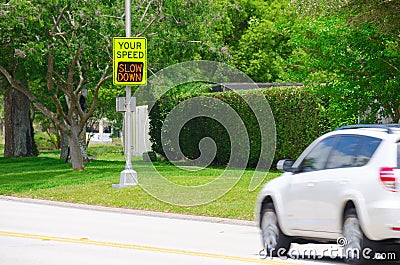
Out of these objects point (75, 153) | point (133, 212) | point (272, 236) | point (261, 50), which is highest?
point (261, 50)

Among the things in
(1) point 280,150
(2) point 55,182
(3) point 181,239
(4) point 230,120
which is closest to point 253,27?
(4) point 230,120

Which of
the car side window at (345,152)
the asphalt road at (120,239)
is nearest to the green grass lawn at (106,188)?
the asphalt road at (120,239)

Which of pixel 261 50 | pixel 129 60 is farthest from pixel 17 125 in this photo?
pixel 129 60

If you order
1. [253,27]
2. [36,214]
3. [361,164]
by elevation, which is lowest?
[36,214]

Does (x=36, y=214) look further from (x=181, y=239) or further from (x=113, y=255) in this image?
(x=113, y=255)

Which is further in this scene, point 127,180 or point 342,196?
point 127,180

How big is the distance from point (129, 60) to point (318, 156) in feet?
47.5

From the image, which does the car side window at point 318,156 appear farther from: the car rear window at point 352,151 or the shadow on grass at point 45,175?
the shadow on grass at point 45,175

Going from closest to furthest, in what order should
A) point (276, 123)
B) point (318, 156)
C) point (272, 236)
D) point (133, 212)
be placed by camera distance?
point (318, 156) < point (272, 236) < point (133, 212) < point (276, 123)

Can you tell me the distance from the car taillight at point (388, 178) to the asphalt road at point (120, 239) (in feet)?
5.49

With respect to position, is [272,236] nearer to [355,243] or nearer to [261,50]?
[355,243]

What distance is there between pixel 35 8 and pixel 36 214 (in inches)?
418

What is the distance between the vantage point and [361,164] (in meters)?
11.8

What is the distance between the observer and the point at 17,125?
4869cm
